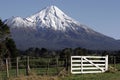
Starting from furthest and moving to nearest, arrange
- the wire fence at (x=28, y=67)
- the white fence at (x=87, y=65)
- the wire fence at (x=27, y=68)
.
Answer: the white fence at (x=87, y=65) < the wire fence at (x=28, y=67) < the wire fence at (x=27, y=68)

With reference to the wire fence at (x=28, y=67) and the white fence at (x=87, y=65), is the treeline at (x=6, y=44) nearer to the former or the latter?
the wire fence at (x=28, y=67)

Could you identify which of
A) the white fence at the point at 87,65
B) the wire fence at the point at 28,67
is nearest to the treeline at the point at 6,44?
the wire fence at the point at 28,67

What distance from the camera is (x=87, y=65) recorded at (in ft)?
129

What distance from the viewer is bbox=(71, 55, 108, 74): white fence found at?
3850 centimetres

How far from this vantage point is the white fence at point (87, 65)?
126ft


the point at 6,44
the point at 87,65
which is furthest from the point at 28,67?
the point at 6,44

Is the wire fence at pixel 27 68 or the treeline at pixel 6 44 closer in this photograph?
the wire fence at pixel 27 68

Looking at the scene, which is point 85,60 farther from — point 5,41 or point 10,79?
point 5,41

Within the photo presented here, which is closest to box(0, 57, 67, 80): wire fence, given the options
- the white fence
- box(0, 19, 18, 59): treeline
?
the white fence

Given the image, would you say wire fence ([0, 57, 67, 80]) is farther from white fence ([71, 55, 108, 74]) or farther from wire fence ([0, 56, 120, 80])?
white fence ([71, 55, 108, 74])

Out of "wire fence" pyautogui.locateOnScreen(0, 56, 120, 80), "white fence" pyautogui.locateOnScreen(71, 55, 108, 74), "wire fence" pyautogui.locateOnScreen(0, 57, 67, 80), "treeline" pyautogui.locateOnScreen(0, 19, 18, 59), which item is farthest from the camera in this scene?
"treeline" pyautogui.locateOnScreen(0, 19, 18, 59)

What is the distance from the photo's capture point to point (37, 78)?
29.8m

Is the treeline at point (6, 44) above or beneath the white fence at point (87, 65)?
above

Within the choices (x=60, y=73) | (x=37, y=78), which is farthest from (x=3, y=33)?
(x=37, y=78)
